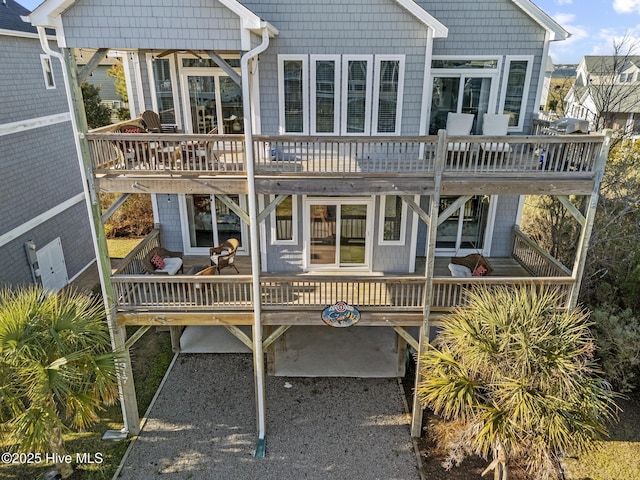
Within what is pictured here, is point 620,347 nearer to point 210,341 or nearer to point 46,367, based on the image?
point 210,341

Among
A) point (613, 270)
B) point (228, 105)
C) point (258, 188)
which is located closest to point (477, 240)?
point (613, 270)

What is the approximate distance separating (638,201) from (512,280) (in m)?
6.97

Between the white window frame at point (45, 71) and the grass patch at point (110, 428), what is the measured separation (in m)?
9.63

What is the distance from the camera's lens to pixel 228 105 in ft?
38.2

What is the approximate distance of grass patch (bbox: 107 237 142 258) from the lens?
63.4 feet

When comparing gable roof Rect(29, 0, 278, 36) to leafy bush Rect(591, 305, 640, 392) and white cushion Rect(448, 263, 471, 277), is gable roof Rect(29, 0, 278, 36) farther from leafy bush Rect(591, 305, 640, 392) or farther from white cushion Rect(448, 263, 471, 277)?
leafy bush Rect(591, 305, 640, 392)

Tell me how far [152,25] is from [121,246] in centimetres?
1447

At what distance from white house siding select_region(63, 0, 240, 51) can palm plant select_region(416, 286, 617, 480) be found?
23.0ft

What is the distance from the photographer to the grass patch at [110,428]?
903 cm

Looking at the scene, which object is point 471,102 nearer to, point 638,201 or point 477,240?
point 477,240

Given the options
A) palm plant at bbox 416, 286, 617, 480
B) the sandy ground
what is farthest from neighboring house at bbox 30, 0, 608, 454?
palm plant at bbox 416, 286, 617, 480

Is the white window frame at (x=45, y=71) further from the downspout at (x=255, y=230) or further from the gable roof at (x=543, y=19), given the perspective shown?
the gable roof at (x=543, y=19)

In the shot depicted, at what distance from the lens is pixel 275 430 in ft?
34.0

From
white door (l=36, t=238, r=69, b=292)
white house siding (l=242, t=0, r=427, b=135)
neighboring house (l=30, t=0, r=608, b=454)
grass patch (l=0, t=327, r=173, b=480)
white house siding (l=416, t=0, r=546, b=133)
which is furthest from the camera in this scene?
white door (l=36, t=238, r=69, b=292)
